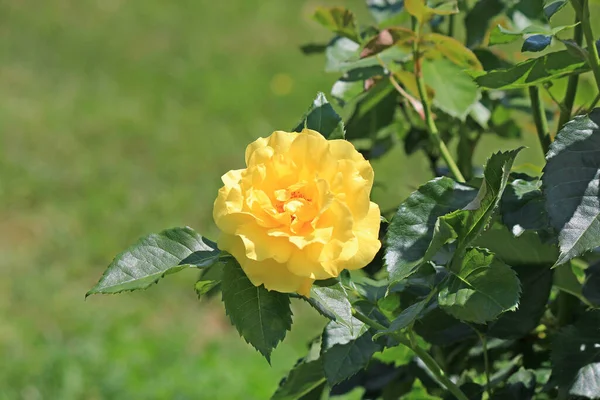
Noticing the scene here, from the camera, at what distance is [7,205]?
3605mm

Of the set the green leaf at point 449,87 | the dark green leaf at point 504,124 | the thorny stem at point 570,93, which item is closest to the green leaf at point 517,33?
the thorny stem at point 570,93

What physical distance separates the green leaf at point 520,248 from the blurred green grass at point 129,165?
1.10 m

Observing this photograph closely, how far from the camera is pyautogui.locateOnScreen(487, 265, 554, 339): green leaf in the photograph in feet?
2.85

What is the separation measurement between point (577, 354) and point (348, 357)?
0.24 meters

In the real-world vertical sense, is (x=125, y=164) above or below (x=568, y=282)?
below

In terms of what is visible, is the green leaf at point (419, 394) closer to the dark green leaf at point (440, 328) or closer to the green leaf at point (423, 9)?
the dark green leaf at point (440, 328)

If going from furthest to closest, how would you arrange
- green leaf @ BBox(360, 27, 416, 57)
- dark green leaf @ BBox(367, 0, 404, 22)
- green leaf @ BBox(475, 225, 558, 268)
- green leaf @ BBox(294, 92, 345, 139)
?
dark green leaf @ BBox(367, 0, 404, 22)
green leaf @ BBox(360, 27, 416, 57)
green leaf @ BBox(475, 225, 558, 268)
green leaf @ BBox(294, 92, 345, 139)

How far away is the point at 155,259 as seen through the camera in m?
0.65

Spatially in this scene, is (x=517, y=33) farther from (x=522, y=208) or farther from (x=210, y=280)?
(x=210, y=280)

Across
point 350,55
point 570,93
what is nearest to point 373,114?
point 350,55

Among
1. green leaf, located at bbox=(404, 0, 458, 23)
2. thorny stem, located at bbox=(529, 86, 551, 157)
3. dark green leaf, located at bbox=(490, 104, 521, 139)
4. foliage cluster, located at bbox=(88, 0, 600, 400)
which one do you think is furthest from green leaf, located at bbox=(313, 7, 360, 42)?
dark green leaf, located at bbox=(490, 104, 521, 139)

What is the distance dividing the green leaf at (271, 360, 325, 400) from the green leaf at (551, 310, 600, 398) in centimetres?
25

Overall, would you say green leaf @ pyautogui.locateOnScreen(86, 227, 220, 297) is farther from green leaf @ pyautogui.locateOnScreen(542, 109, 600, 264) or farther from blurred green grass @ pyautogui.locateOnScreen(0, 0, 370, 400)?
blurred green grass @ pyautogui.locateOnScreen(0, 0, 370, 400)

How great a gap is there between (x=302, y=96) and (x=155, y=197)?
3.95ft
